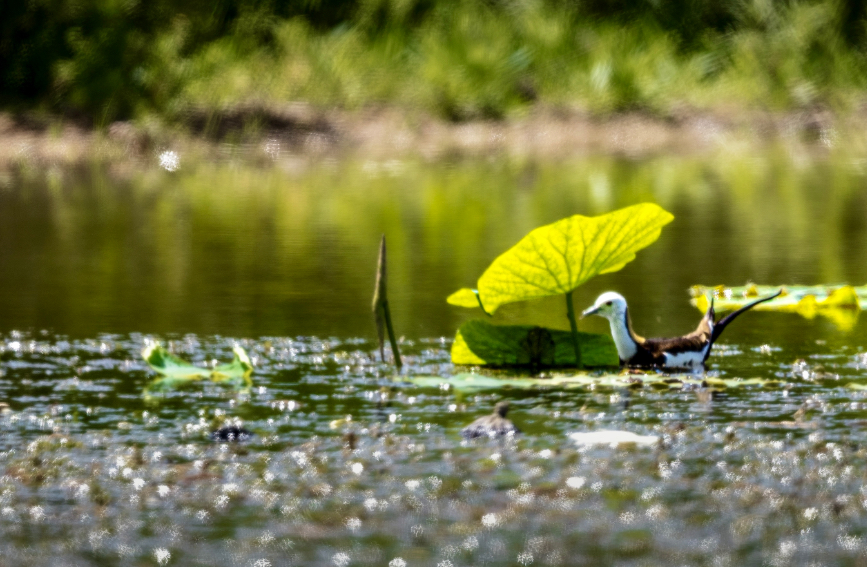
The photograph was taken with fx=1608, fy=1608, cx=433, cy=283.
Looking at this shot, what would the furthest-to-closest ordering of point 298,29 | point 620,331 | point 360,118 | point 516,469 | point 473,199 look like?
point 298,29
point 360,118
point 473,199
point 620,331
point 516,469

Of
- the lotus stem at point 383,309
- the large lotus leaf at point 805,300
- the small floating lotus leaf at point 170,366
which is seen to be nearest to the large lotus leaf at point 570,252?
the lotus stem at point 383,309

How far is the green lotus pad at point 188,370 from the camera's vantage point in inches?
Result: 221

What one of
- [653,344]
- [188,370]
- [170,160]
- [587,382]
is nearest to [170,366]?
[188,370]

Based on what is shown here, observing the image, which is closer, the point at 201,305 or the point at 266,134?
the point at 201,305

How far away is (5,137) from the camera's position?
55.8 feet

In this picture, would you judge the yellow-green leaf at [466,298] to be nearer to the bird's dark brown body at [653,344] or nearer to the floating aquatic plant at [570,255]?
the floating aquatic plant at [570,255]

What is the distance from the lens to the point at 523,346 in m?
5.90

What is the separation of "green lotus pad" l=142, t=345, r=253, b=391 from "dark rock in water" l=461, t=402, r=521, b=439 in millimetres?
1177

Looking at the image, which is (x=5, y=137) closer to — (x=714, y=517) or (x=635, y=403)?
(x=635, y=403)

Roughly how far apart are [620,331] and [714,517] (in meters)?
2.04

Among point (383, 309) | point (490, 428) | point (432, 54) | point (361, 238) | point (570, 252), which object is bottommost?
point (490, 428)

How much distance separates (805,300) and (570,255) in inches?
70.0

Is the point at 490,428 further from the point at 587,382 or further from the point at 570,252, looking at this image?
the point at 570,252

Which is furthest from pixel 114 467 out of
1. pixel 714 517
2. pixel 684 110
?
pixel 684 110
